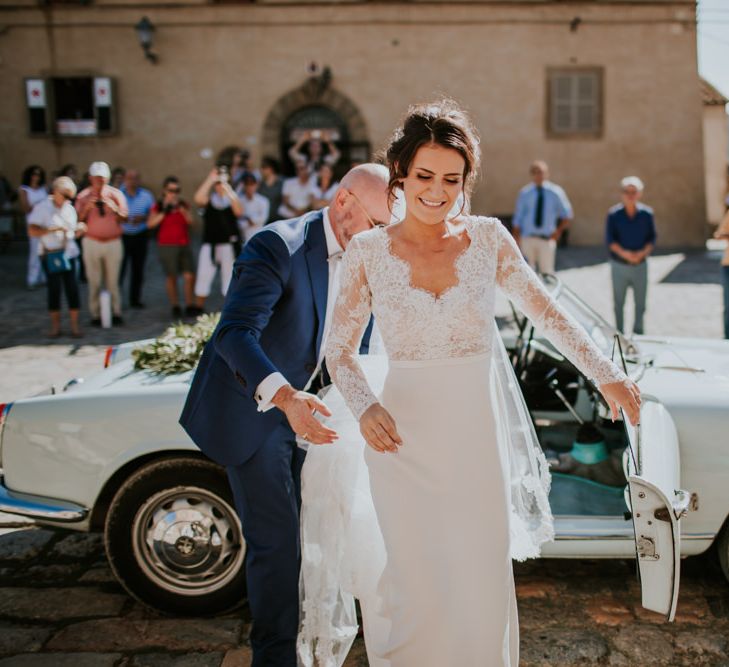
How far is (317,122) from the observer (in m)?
20.1

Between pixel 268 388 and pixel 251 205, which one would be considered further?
pixel 251 205

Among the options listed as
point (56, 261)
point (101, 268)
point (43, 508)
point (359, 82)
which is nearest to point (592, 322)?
point (43, 508)

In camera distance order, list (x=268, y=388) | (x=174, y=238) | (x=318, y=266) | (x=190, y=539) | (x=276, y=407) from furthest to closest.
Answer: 1. (x=174, y=238)
2. (x=190, y=539)
3. (x=318, y=266)
4. (x=276, y=407)
5. (x=268, y=388)

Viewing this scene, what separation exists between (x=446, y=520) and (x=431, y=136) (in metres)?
1.12

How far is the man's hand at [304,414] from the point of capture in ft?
8.13

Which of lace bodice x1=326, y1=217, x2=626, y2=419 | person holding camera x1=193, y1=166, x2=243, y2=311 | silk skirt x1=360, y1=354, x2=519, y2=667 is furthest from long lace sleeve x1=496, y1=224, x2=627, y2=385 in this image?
person holding camera x1=193, y1=166, x2=243, y2=311

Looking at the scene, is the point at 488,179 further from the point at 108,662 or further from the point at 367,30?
the point at 108,662

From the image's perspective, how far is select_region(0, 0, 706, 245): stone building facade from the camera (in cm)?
1964

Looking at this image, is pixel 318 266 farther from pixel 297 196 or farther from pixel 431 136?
pixel 297 196

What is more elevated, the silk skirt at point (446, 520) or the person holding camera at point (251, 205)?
the person holding camera at point (251, 205)

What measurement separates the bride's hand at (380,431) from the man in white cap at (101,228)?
8.68 m

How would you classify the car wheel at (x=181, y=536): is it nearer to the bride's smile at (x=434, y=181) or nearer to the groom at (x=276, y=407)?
the groom at (x=276, y=407)

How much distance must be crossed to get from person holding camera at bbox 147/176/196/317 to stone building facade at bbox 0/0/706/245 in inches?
348

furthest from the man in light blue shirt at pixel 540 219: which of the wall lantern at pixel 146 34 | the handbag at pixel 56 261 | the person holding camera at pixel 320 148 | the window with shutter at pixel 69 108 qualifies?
the window with shutter at pixel 69 108
